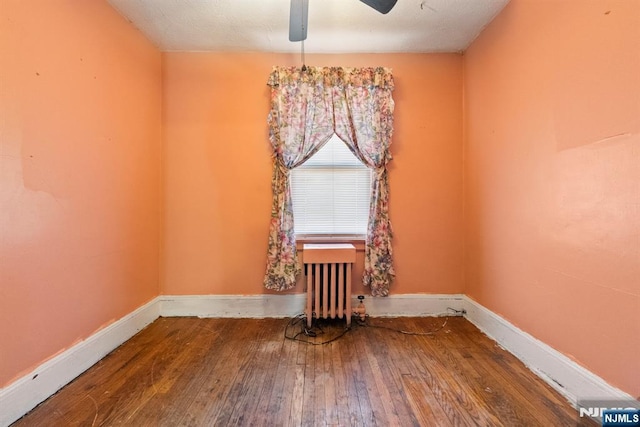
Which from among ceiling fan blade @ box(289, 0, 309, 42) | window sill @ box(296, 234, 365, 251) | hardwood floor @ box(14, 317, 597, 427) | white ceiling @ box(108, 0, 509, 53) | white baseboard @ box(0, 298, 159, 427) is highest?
white ceiling @ box(108, 0, 509, 53)

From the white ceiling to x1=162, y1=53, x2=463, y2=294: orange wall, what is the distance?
118 mm

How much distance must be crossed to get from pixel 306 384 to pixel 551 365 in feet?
4.77

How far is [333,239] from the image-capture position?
262 cm

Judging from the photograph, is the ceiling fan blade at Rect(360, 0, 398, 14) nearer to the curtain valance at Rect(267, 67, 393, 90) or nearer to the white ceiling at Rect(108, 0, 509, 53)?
the white ceiling at Rect(108, 0, 509, 53)

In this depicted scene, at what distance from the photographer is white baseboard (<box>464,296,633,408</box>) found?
134cm

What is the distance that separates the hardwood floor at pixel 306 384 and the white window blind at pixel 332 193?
0.97 m

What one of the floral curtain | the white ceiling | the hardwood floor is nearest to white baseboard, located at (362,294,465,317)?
the floral curtain

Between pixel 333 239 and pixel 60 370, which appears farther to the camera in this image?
pixel 333 239

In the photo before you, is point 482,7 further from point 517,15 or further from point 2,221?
point 2,221

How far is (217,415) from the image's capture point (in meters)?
1.37

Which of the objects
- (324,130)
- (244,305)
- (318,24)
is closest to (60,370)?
(244,305)

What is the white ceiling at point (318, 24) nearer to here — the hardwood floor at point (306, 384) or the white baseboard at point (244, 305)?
the white baseboard at point (244, 305)

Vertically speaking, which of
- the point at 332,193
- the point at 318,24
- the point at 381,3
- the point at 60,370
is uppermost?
the point at 318,24

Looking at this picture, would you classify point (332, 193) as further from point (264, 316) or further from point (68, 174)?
point (68, 174)
